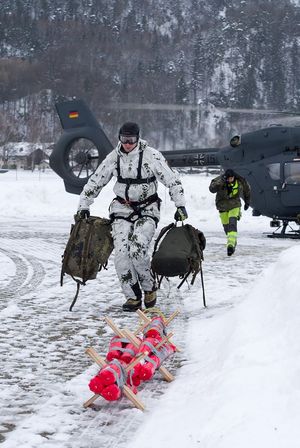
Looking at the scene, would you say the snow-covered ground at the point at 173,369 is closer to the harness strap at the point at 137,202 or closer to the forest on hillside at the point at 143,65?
the harness strap at the point at 137,202

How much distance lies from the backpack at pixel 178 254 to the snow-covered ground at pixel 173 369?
0.46 meters

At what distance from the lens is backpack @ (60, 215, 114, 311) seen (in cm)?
613

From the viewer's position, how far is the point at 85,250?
6117mm

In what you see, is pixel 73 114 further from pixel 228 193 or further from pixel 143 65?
pixel 143 65

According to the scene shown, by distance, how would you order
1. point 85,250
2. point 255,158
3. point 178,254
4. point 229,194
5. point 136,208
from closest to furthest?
point 178,254
point 85,250
point 136,208
point 229,194
point 255,158

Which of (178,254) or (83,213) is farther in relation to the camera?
(83,213)

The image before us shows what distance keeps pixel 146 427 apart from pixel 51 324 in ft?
8.24

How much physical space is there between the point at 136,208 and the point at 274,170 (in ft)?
28.7

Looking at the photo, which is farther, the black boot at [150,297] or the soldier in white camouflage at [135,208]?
the black boot at [150,297]

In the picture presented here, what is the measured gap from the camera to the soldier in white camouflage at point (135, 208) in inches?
246

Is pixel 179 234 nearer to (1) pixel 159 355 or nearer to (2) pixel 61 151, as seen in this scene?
(1) pixel 159 355

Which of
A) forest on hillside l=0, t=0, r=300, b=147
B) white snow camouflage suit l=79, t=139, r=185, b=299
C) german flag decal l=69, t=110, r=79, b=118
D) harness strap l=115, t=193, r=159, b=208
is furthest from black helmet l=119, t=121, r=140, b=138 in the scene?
forest on hillside l=0, t=0, r=300, b=147

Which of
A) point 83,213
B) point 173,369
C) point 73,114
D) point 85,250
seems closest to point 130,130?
point 83,213

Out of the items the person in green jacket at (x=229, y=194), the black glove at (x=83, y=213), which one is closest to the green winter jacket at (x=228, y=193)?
the person in green jacket at (x=229, y=194)
